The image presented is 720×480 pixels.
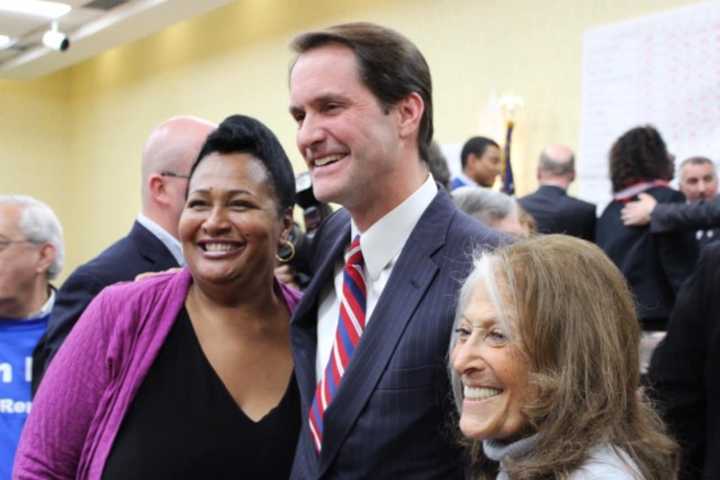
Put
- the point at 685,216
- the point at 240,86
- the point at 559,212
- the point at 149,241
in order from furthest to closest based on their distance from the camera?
the point at 240,86 → the point at 559,212 → the point at 685,216 → the point at 149,241

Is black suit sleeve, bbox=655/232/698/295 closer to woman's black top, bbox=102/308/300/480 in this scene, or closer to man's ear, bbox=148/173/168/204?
man's ear, bbox=148/173/168/204

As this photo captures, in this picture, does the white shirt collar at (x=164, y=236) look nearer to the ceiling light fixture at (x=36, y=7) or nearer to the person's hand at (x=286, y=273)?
the person's hand at (x=286, y=273)

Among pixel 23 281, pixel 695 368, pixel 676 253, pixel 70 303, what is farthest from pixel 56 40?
pixel 695 368

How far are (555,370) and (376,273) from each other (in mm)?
500

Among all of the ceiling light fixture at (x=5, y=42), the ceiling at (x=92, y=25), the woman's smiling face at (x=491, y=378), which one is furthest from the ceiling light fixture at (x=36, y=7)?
the woman's smiling face at (x=491, y=378)

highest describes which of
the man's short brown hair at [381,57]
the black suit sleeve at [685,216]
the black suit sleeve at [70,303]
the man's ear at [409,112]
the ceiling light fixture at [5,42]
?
the ceiling light fixture at [5,42]

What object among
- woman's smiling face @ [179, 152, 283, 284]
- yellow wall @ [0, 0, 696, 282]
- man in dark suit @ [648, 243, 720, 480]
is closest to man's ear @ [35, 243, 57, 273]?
woman's smiling face @ [179, 152, 283, 284]

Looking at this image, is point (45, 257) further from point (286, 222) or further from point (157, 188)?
point (286, 222)

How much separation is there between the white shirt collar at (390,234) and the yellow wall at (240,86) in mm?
4970

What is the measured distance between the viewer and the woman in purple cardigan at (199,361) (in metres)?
1.96

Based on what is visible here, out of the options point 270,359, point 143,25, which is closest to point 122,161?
point 143,25

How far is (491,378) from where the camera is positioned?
1.51 meters

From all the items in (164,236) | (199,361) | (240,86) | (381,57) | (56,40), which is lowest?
(199,361)

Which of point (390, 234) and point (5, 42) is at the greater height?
point (5, 42)
